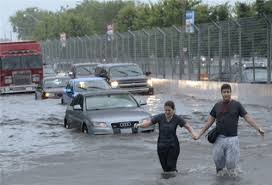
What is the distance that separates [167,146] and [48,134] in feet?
30.3

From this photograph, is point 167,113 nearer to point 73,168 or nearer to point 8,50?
point 73,168

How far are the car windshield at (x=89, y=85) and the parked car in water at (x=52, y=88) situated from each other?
689cm

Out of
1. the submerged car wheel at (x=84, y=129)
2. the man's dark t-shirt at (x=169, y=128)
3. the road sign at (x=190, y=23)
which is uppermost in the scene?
the road sign at (x=190, y=23)

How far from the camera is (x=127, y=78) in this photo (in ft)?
127

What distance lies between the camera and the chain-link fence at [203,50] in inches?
1216

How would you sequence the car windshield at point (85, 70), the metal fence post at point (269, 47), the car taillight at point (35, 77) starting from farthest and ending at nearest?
the car taillight at point (35, 77) < the car windshield at point (85, 70) < the metal fence post at point (269, 47)

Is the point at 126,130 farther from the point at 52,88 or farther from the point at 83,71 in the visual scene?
the point at 83,71

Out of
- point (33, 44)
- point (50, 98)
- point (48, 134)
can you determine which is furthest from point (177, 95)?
point (48, 134)

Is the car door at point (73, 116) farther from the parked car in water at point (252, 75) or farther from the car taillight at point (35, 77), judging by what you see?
the car taillight at point (35, 77)

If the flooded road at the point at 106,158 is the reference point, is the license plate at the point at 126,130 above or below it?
above

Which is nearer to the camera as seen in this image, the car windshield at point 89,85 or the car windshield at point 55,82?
the car windshield at point 89,85

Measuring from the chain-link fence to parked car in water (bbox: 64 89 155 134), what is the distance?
10.6m

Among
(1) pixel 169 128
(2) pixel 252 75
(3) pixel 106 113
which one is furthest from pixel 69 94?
(1) pixel 169 128

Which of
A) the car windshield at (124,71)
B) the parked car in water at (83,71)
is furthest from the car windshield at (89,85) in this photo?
the parked car in water at (83,71)
